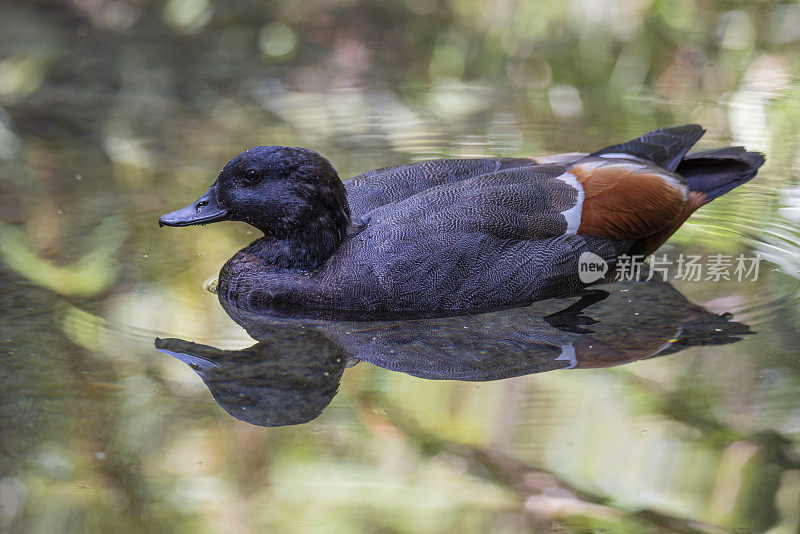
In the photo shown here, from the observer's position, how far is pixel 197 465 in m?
3.50

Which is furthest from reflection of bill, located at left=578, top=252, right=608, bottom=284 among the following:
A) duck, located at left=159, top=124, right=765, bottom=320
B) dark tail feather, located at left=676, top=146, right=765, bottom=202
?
dark tail feather, located at left=676, top=146, right=765, bottom=202

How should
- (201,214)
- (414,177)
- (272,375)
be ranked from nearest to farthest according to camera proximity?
(272,375)
(201,214)
(414,177)

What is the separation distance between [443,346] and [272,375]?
2.56 feet

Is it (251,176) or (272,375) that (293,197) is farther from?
(272,375)

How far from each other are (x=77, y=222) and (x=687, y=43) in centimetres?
552

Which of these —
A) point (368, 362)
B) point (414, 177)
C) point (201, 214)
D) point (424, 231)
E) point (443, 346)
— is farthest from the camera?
point (414, 177)

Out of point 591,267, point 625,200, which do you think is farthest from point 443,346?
point 625,200

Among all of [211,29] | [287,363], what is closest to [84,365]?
[287,363]

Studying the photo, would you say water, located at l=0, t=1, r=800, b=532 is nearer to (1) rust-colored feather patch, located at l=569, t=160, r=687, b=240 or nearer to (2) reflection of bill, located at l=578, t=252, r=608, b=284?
(2) reflection of bill, located at l=578, t=252, r=608, b=284

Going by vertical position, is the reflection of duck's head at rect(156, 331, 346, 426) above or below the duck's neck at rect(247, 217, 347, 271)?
below

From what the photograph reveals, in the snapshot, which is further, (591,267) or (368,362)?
(591,267)

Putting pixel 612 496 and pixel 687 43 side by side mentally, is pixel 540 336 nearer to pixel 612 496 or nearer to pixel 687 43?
pixel 612 496

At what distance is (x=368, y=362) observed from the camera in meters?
4.20

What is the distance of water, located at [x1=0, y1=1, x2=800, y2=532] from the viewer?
332 centimetres
